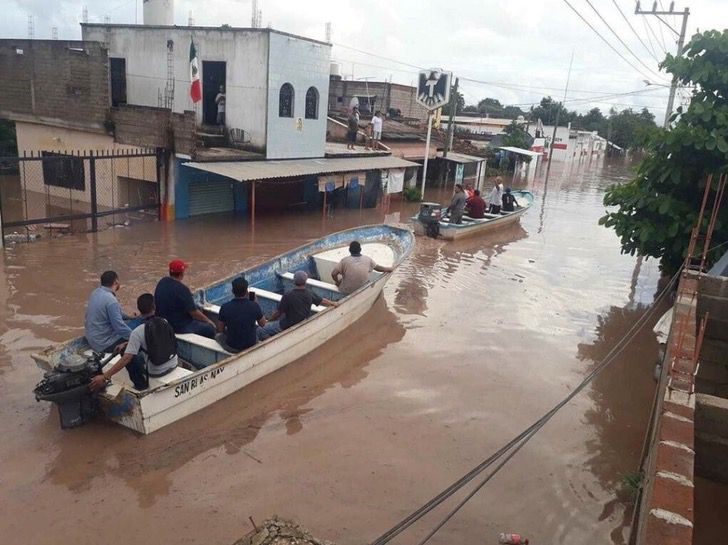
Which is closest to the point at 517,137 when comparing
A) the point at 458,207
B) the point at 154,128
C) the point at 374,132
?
the point at 374,132

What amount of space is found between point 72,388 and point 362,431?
9.94 feet

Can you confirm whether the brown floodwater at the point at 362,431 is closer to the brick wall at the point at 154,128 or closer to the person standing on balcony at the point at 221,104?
the brick wall at the point at 154,128

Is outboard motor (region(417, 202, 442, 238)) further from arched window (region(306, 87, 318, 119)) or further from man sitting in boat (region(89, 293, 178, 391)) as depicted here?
man sitting in boat (region(89, 293, 178, 391))

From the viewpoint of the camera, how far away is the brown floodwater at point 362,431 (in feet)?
16.5

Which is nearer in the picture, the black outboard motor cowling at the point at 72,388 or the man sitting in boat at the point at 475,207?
the black outboard motor cowling at the point at 72,388

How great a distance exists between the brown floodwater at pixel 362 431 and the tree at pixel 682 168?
178 cm

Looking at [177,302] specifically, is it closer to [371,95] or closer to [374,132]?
[374,132]

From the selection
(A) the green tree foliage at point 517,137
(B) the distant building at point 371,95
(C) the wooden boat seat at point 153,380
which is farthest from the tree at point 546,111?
(C) the wooden boat seat at point 153,380

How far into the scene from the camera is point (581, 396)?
25.7 ft

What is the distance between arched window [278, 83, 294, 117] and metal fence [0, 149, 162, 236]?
388 centimetres

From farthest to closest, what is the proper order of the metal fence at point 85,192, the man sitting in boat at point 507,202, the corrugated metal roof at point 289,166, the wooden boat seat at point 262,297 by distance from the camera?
the man sitting in boat at point 507,202 → the metal fence at point 85,192 → the corrugated metal roof at point 289,166 → the wooden boat seat at point 262,297

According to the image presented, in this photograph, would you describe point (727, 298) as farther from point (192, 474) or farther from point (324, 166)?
point (324, 166)

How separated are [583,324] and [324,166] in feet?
33.0

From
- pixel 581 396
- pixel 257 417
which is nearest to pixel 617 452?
pixel 581 396
